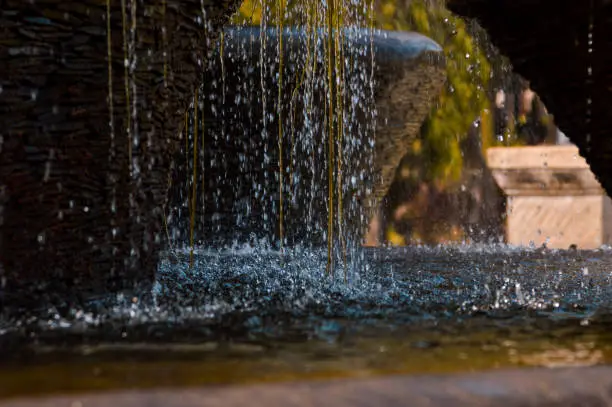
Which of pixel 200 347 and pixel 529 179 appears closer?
pixel 200 347

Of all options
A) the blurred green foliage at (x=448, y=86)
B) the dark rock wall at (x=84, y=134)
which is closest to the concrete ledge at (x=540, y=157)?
the blurred green foliage at (x=448, y=86)

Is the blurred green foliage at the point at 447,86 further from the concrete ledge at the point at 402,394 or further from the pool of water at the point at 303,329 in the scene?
the concrete ledge at the point at 402,394

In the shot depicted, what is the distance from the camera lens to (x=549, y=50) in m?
4.15

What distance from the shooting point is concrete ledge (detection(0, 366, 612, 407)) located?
5.93 feet

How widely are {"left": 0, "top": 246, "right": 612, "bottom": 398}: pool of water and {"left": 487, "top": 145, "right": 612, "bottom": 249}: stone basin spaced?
431 cm

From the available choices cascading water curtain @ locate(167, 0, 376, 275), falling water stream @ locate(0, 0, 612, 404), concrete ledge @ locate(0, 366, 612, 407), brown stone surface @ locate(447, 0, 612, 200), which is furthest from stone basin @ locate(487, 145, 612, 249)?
concrete ledge @ locate(0, 366, 612, 407)

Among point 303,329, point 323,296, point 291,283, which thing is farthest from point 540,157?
point 303,329

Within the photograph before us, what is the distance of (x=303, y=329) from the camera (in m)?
3.07

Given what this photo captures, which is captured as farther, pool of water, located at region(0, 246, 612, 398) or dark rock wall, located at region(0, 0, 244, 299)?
dark rock wall, located at region(0, 0, 244, 299)

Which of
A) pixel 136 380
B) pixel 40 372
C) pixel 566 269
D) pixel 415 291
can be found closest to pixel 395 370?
pixel 136 380

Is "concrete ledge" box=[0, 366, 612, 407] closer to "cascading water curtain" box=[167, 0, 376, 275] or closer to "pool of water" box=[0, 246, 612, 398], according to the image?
Answer: "pool of water" box=[0, 246, 612, 398]

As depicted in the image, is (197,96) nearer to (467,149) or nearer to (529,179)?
(529,179)

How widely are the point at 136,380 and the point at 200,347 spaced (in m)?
0.53

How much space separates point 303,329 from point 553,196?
7009mm
